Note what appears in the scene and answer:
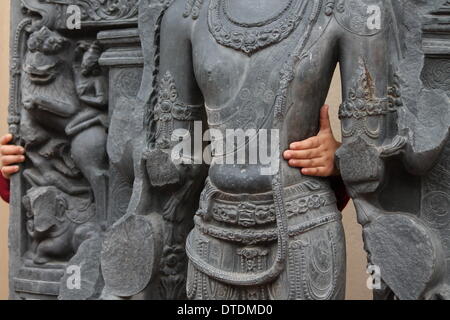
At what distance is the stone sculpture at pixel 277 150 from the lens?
12.9 ft

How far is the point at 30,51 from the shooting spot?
16.0ft

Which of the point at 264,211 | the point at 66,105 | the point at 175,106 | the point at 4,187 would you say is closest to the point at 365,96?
the point at 264,211

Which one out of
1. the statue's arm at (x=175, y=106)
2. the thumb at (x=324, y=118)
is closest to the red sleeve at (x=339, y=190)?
the thumb at (x=324, y=118)

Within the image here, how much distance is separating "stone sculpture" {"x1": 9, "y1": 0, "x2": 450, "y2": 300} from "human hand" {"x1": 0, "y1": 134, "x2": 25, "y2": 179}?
1.91ft

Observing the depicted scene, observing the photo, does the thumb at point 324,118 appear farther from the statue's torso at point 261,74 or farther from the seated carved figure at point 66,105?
the seated carved figure at point 66,105

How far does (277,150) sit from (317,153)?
161 mm

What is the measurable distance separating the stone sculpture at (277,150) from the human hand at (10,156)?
58cm

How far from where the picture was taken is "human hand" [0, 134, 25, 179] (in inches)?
193

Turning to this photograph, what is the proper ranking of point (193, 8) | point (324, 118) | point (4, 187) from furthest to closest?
point (4, 187) < point (193, 8) < point (324, 118)

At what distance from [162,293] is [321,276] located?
76 cm

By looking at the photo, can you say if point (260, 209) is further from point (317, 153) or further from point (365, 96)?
point (365, 96)

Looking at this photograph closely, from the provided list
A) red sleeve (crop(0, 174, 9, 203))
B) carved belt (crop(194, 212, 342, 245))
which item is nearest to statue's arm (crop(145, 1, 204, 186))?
carved belt (crop(194, 212, 342, 245))

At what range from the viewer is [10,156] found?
491cm

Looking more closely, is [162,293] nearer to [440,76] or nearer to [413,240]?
[413,240]
